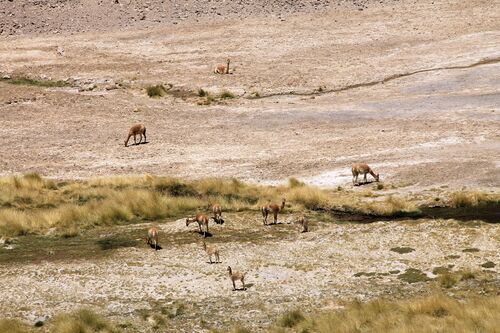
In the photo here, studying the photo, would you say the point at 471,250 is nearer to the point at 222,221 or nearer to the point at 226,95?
the point at 222,221

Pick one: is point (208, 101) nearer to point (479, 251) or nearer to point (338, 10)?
point (338, 10)

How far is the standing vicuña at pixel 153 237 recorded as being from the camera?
27406 mm

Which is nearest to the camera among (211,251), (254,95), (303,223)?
(211,251)

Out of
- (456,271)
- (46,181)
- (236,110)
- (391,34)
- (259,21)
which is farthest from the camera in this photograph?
(259,21)

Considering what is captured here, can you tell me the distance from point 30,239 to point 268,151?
16350mm

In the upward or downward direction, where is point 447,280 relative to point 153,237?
downward

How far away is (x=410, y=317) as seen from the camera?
20.9 m

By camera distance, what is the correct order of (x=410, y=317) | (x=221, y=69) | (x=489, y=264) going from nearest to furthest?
(x=410, y=317) < (x=489, y=264) < (x=221, y=69)

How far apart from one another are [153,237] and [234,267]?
346 cm

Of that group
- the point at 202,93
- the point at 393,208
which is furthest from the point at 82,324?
the point at 202,93

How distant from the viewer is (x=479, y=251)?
1019 inches

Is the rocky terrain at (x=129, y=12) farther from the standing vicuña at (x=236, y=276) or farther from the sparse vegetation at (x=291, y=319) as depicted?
the sparse vegetation at (x=291, y=319)

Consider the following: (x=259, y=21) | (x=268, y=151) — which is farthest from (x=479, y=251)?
(x=259, y=21)

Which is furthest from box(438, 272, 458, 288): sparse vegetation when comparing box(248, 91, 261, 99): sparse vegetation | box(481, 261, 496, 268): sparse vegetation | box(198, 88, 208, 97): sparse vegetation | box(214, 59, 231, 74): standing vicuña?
box(214, 59, 231, 74): standing vicuña
